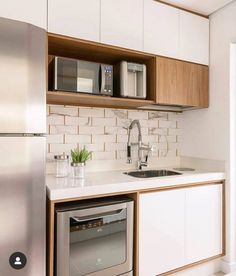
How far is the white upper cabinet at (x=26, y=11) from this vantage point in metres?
1.52

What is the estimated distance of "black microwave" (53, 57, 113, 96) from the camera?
1708mm

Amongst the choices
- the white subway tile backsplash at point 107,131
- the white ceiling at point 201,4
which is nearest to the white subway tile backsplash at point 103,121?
the white subway tile backsplash at point 107,131

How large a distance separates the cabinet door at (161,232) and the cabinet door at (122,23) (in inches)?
50.9

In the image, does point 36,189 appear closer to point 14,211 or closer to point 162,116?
point 14,211

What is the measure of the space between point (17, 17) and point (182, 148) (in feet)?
6.94

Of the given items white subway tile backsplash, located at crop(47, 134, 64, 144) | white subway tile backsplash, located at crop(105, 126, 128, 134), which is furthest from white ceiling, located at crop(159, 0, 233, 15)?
white subway tile backsplash, located at crop(47, 134, 64, 144)

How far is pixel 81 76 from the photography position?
1800 millimetres

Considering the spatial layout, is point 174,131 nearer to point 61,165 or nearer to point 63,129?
point 63,129

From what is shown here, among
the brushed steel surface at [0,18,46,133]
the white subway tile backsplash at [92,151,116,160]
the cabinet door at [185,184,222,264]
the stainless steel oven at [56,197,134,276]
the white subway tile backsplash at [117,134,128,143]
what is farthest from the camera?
the white subway tile backsplash at [117,134,128,143]

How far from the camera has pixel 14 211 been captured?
1.14m

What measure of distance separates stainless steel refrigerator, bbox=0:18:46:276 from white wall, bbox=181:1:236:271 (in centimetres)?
179

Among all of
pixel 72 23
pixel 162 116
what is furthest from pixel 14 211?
pixel 162 116

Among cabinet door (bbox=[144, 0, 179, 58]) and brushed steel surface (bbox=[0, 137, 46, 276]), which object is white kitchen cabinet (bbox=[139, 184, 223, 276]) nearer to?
brushed steel surface (bbox=[0, 137, 46, 276])

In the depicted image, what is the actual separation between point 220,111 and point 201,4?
3.48 feet
